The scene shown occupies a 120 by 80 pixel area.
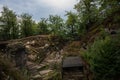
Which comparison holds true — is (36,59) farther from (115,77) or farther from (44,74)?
(115,77)

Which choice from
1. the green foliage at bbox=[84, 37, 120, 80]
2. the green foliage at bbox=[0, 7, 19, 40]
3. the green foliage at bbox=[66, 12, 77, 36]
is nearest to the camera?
the green foliage at bbox=[84, 37, 120, 80]

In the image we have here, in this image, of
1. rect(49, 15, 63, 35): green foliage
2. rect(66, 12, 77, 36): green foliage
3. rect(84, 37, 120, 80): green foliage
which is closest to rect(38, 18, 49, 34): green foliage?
rect(49, 15, 63, 35): green foliage

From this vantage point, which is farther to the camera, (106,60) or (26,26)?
(26,26)

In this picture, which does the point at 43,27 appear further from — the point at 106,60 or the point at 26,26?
the point at 106,60

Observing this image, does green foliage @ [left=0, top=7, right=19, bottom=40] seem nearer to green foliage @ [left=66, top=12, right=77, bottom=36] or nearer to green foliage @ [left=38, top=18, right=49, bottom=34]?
green foliage @ [left=38, top=18, right=49, bottom=34]

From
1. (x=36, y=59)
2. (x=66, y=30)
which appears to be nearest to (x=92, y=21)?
(x=66, y=30)

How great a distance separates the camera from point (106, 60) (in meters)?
11.4

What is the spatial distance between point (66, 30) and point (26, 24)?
7.12m

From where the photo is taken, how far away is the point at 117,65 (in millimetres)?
11062

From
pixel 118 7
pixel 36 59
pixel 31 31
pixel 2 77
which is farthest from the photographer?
pixel 31 31

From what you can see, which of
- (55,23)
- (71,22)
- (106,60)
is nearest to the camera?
(106,60)

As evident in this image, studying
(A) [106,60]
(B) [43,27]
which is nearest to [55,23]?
(B) [43,27]

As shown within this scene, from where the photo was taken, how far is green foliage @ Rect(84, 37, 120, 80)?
1116 centimetres

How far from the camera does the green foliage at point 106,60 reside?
11155 millimetres
